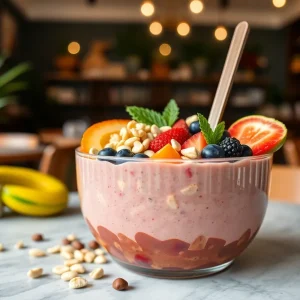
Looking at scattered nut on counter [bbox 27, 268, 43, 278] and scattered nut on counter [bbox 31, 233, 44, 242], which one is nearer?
scattered nut on counter [bbox 27, 268, 43, 278]

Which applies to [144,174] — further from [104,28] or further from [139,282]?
[104,28]

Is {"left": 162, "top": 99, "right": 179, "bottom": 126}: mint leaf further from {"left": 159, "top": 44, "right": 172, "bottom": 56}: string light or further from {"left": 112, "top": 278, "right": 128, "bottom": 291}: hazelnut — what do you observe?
{"left": 159, "top": 44, "right": 172, "bottom": 56}: string light

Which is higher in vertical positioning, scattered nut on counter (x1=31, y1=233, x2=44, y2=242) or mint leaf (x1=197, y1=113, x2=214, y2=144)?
mint leaf (x1=197, y1=113, x2=214, y2=144)

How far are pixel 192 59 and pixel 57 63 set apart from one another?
6.50ft

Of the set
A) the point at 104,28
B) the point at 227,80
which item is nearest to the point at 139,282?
the point at 227,80

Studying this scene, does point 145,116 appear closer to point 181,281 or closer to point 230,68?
point 230,68

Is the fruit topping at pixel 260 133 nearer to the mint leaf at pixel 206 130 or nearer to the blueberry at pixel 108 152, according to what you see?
the mint leaf at pixel 206 130

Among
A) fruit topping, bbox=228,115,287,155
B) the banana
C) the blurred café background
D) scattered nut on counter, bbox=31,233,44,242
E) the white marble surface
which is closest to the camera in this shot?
the white marble surface

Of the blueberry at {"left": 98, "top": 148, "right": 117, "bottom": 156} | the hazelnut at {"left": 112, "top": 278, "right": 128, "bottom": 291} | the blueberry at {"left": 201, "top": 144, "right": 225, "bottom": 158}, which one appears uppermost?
the blueberry at {"left": 201, "top": 144, "right": 225, "bottom": 158}

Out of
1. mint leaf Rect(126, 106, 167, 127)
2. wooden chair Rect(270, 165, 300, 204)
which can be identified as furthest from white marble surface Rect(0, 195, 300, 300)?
wooden chair Rect(270, 165, 300, 204)

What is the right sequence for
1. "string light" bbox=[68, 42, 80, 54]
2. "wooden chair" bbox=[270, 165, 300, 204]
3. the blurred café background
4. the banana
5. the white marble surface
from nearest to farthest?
the white marble surface < the banana < "wooden chair" bbox=[270, 165, 300, 204] < the blurred café background < "string light" bbox=[68, 42, 80, 54]

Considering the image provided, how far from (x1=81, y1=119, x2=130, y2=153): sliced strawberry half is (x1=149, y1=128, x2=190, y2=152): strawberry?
0.09 meters

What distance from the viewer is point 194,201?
56 cm

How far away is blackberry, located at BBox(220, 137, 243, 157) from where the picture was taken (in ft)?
1.90
